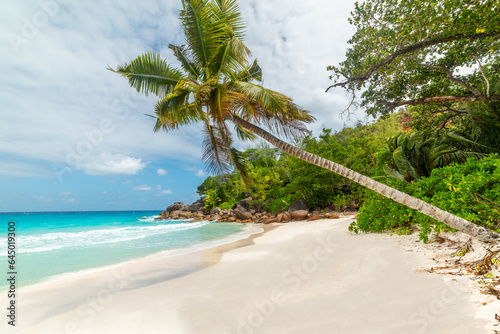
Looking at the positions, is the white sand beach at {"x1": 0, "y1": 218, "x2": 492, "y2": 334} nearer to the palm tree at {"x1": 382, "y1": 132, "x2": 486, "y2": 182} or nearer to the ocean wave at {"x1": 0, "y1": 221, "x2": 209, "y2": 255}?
the palm tree at {"x1": 382, "y1": 132, "x2": 486, "y2": 182}

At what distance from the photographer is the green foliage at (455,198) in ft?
13.8

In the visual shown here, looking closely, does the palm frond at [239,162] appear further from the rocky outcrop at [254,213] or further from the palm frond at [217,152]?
the rocky outcrop at [254,213]

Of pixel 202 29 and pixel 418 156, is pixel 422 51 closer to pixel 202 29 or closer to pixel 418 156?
pixel 418 156

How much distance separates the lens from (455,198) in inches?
179

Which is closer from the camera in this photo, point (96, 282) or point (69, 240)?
point (96, 282)

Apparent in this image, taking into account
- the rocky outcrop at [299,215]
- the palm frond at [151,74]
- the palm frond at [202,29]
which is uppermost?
the palm frond at [202,29]

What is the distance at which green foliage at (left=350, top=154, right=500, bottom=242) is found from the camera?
4195 millimetres

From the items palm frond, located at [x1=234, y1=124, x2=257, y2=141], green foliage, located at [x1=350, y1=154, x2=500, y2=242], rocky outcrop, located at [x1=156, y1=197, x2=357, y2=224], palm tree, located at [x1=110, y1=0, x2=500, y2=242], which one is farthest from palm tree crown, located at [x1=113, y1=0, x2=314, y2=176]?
rocky outcrop, located at [x1=156, y1=197, x2=357, y2=224]

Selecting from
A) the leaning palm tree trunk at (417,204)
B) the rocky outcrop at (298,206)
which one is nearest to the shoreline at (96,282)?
the leaning palm tree trunk at (417,204)

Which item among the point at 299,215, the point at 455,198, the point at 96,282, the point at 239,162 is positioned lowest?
the point at 299,215

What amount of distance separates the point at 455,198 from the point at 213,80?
615cm

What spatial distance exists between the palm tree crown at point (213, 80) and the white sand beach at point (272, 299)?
354 cm

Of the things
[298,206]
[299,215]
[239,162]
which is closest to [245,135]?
[239,162]

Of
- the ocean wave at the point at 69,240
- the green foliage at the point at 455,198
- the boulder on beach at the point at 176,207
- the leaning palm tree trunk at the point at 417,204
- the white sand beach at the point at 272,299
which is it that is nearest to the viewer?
the white sand beach at the point at 272,299
